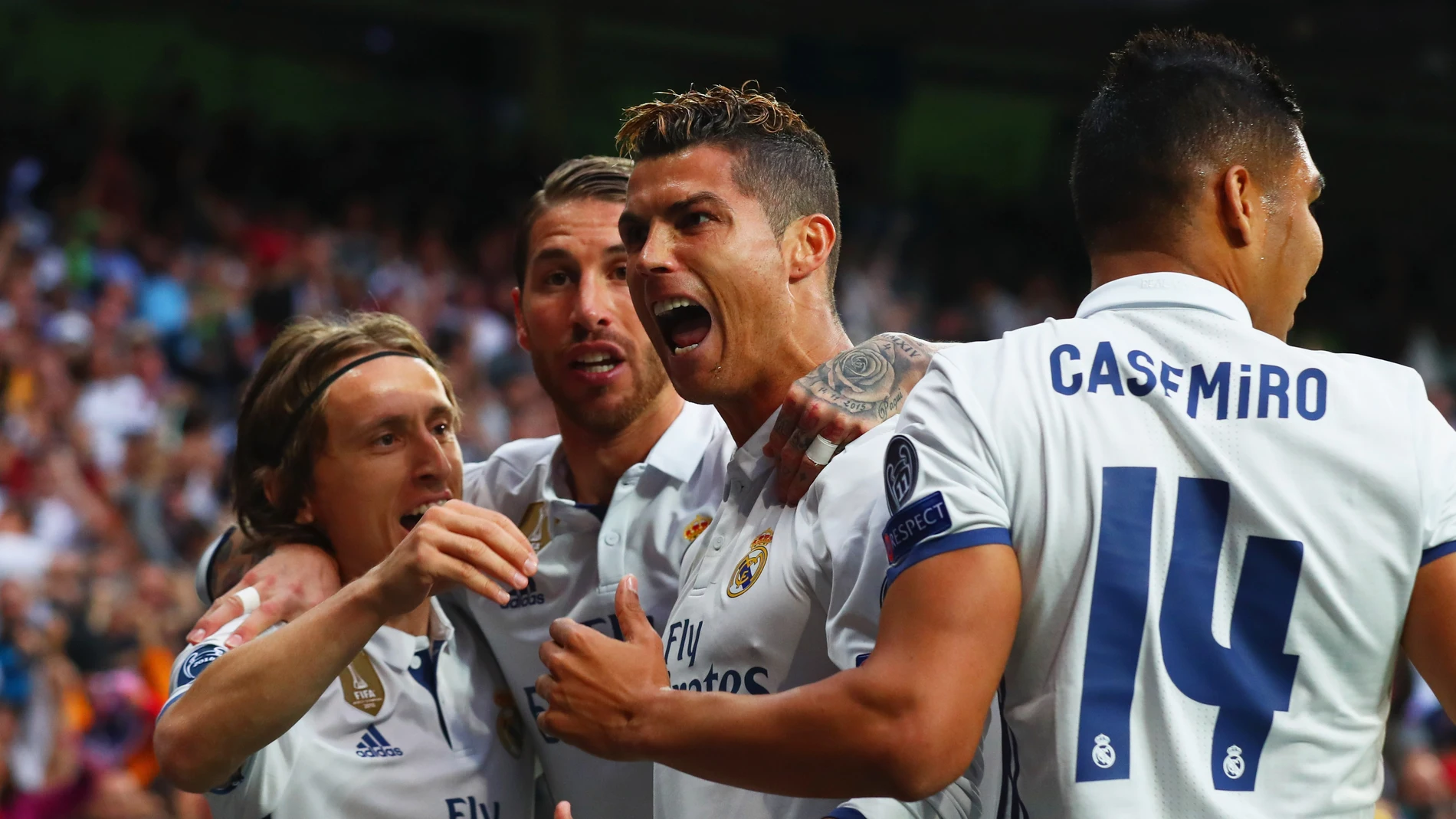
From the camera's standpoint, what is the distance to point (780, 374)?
2.96 metres

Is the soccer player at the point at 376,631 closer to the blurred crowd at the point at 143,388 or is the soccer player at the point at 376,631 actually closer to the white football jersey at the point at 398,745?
the white football jersey at the point at 398,745

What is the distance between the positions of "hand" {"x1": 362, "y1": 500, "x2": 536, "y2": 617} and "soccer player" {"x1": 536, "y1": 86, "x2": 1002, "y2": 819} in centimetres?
23

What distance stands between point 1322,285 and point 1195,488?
766 inches

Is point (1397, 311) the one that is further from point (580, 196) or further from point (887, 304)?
point (580, 196)

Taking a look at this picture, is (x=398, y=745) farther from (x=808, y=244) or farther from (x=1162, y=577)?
(x=1162, y=577)

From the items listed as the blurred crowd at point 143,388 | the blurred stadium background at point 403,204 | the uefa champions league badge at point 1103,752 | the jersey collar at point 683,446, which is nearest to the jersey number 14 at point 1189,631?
the uefa champions league badge at point 1103,752

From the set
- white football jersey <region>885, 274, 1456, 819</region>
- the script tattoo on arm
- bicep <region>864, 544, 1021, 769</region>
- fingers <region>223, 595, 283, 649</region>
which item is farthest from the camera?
fingers <region>223, 595, 283, 649</region>

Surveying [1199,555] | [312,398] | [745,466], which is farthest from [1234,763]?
[312,398]

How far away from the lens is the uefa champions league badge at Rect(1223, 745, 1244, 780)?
6.70ft

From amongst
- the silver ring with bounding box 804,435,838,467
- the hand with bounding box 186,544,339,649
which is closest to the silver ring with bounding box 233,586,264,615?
the hand with bounding box 186,544,339,649

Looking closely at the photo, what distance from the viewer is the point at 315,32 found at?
17094 millimetres

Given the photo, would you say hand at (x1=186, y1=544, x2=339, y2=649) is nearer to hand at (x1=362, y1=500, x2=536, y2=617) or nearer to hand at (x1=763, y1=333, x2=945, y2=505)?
hand at (x1=362, y1=500, x2=536, y2=617)

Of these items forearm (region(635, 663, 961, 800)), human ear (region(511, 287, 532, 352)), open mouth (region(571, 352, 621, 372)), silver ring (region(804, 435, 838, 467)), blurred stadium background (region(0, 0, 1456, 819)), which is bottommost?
forearm (region(635, 663, 961, 800))

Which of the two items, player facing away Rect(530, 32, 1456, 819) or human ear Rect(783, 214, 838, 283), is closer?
player facing away Rect(530, 32, 1456, 819)
